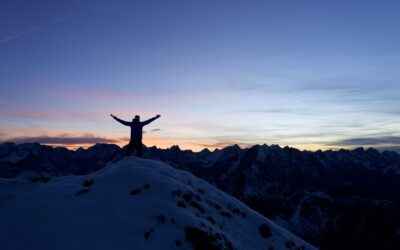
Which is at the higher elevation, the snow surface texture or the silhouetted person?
the silhouetted person

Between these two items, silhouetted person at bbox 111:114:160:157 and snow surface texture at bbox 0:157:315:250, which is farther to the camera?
silhouetted person at bbox 111:114:160:157

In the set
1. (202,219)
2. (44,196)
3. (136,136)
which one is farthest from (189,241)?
(136,136)

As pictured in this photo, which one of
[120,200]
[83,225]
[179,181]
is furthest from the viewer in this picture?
[179,181]

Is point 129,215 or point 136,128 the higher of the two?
point 136,128

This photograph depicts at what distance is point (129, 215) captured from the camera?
72.3 feet

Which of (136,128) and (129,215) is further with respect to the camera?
(136,128)

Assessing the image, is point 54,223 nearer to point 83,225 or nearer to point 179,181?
point 83,225

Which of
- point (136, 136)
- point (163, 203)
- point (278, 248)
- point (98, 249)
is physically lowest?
point (278, 248)

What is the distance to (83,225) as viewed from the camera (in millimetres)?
20844

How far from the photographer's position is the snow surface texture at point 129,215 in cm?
2011

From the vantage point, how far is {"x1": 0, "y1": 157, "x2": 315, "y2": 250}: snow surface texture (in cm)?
2011

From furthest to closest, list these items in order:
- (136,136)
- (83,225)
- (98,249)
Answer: (136,136)
(83,225)
(98,249)

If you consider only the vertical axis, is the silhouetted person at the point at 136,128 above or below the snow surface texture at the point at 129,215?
above

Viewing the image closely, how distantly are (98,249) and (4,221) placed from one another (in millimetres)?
6258
